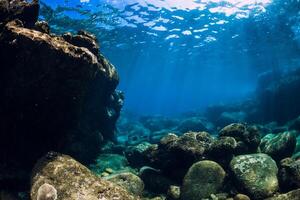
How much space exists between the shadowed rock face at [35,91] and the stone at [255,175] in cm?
529

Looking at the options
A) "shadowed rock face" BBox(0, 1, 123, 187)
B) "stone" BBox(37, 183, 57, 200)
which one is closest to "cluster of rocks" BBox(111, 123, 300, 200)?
"shadowed rock face" BBox(0, 1, 123, 187)

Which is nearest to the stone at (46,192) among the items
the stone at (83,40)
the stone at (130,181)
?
the stone at (130,181)

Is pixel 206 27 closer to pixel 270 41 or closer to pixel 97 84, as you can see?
pixel 270 41

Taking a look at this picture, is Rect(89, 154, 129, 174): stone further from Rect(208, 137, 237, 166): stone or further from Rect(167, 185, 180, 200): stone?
Rect(208, 137, 237, 166): stone

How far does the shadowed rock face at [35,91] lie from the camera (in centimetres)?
722

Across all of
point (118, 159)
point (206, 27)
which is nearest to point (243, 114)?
point (206, 27)

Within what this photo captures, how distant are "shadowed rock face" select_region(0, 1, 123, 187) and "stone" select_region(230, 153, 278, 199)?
17.3ft

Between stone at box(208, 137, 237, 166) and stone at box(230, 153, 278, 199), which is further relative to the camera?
stone at box(208, 137, 237, 166)

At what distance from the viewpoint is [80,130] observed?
499 inches

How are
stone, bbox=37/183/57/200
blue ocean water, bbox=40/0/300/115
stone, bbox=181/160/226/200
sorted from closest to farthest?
stone, bbox=37/183/57/200
stone, bbox=181/160/226/200
blue ocean water, bbox=40/0/300/115

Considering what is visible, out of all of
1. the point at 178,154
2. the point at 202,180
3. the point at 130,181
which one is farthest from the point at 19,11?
the point at 202,180

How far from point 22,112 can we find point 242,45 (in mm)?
33765

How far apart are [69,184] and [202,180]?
4.46 m

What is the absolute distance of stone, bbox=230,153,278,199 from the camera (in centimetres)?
848
